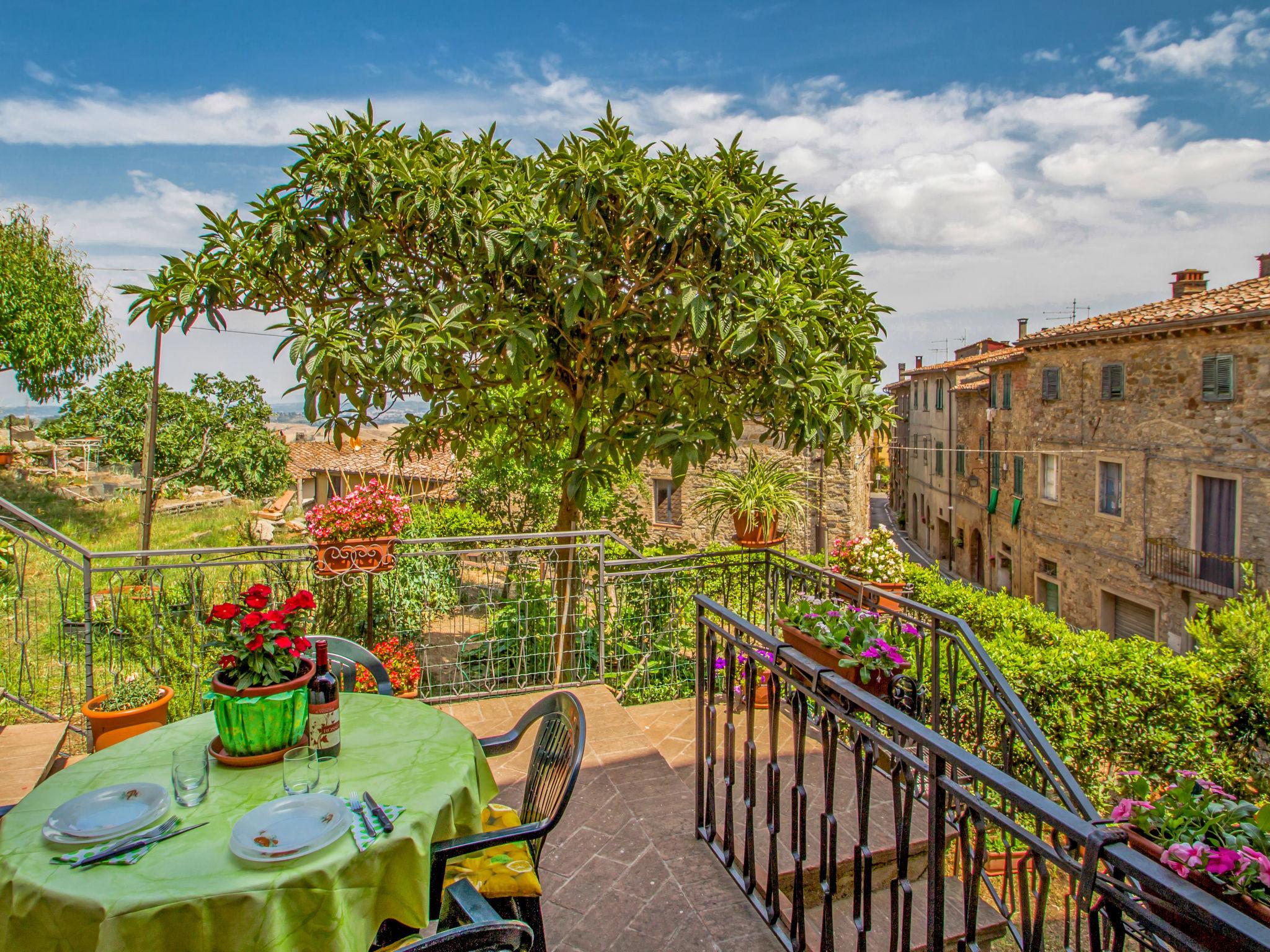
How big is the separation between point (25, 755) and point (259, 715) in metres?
2.87

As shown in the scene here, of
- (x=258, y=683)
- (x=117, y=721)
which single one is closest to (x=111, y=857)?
(x=258, y=683)

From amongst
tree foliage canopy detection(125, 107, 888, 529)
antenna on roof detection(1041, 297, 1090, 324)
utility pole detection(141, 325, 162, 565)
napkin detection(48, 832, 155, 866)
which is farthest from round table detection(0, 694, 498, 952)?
antenna on roof detection(1041, 297, 1090, 324)

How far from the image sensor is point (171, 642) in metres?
5.88

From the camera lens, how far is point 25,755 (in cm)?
385

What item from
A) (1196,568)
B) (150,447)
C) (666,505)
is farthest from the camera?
(666,505)

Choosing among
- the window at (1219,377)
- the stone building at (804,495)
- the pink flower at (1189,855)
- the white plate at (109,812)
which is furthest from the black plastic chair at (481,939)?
the window at (1219,377)

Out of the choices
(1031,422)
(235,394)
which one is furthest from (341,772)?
(1031,422)

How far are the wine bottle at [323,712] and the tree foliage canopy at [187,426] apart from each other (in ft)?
52.0

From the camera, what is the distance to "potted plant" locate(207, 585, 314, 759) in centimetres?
214

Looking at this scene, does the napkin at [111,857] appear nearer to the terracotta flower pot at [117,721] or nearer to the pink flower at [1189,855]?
the pink flower at [1189,855]

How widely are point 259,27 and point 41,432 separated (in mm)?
16018

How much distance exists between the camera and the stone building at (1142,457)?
13727mm

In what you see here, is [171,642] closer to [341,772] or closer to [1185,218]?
[341,772]

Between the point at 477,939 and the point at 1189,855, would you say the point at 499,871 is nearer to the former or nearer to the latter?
the point at 477,939
